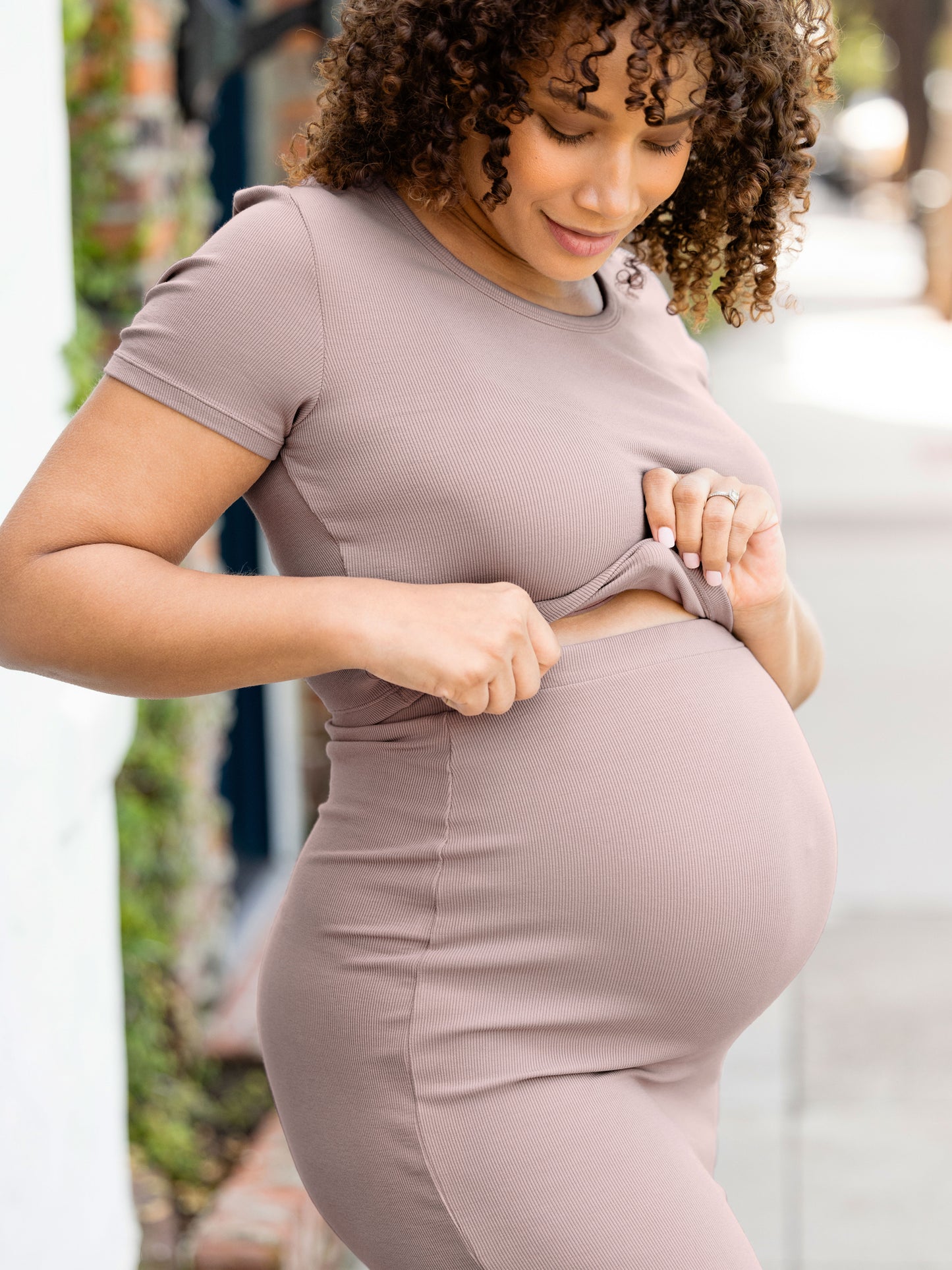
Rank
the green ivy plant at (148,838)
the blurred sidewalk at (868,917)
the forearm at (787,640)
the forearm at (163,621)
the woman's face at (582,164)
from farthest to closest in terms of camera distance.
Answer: the blurred sidewalk at (868,917) → the green ivy plant at (148,838) → the forearm at (787,640) → the woman's face at (582,164) → the forearm at (163,621)

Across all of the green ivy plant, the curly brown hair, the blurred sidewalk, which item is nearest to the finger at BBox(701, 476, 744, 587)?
the curly brown hair

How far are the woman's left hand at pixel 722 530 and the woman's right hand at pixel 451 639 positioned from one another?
0.22 meters

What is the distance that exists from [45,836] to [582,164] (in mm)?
1102

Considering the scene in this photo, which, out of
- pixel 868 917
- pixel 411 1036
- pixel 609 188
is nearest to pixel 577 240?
pixel 609 188

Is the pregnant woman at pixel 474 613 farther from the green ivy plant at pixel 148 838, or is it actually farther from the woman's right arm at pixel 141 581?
the green ivy plant at pixel 148 838

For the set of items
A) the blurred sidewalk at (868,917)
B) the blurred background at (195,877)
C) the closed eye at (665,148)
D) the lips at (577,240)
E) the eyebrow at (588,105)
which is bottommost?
the blurred sidewalk at (868,917)

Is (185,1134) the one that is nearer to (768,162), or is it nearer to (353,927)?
(353,927)

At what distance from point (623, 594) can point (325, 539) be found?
0.32 metres

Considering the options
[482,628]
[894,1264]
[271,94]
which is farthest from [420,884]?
[271,94]

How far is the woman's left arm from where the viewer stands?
1.54m

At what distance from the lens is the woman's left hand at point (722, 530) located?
5.03 ft

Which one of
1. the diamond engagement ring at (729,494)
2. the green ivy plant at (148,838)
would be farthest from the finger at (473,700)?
the green ivy plant at (148,838)

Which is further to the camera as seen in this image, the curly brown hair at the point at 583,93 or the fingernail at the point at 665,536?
the fingernail at the point at 665,536

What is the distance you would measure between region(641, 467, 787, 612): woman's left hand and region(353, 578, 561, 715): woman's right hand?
219 mm
